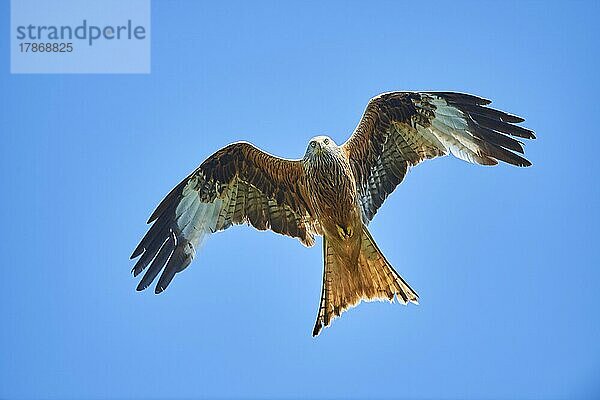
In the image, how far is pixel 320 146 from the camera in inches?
356

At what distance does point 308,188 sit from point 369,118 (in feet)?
3.51

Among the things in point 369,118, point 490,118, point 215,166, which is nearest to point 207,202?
point 215,166

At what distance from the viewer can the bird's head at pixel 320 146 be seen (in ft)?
29.7

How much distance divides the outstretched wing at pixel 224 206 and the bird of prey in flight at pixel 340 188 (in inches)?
0.5

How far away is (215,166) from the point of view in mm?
9922

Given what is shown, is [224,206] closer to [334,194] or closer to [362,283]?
[334,194]

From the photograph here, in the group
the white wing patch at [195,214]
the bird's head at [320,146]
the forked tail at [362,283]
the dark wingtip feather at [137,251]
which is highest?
the bird's head at [320,146]

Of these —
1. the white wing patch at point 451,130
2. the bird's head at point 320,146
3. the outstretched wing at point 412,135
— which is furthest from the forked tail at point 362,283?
the white wing patch at point 451,130

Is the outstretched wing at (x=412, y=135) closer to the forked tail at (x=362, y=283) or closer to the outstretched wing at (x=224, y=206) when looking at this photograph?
the forked tail at (x=362, y=283)

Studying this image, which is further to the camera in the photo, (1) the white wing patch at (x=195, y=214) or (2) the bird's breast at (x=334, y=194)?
(1) the white wing patch at (x=195, y=214)

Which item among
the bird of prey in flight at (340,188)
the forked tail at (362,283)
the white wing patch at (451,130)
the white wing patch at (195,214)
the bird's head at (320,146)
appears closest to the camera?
the bird's head at (320,146)

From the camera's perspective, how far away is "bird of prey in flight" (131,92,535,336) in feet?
30.9

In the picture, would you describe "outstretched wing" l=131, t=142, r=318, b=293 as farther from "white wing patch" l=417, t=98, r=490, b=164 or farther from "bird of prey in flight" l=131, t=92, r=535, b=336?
"white wing patch" l=417, t=98, r=490, b=164

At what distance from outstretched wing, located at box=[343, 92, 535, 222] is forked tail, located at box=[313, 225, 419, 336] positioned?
0.54 metres
